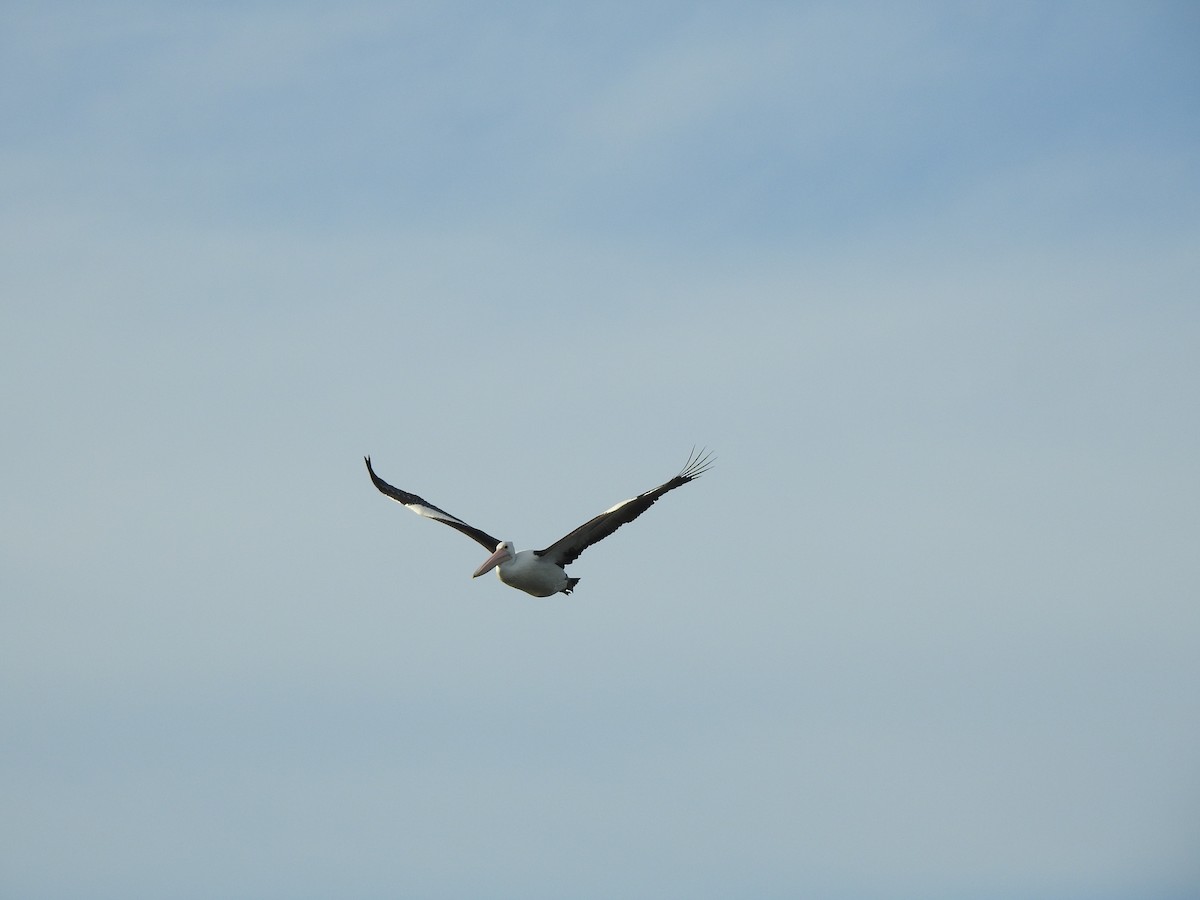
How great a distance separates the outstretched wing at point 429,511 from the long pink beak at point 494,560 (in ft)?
4.29

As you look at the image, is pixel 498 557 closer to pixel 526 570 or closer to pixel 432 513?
pixel 526 570

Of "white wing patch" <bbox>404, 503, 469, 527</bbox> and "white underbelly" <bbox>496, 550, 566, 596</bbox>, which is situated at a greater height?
"white wing patch" <bbox>404, 503, 469, 527</bbox>

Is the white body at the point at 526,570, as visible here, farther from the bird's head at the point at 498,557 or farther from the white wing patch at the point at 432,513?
the white wing patch at the point at 432,513

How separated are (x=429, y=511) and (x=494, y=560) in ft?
10.7

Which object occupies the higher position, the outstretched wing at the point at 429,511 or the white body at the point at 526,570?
the outstretched wing at the point at 429,511

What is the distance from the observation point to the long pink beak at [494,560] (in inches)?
1182

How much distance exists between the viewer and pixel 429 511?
3319 centimetres

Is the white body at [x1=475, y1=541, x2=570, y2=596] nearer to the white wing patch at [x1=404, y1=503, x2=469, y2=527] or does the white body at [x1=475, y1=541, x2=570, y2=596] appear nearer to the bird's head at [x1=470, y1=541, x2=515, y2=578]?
the bird's head at [x1=470, y1=541, x2=515, y2=578]

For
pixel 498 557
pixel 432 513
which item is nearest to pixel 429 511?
pixel 432 513

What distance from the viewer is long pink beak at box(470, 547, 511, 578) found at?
98.5ft

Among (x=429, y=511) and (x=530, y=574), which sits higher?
(x=429, y=511)

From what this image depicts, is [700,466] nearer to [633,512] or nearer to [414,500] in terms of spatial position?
[633,512]

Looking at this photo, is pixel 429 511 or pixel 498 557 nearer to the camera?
pixel 498 557

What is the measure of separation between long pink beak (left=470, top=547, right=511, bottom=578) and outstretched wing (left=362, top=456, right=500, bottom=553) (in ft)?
4.29
